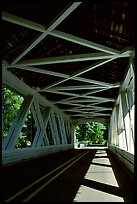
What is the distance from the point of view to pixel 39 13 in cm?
1229

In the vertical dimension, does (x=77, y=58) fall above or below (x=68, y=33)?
below

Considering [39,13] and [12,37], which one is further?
[12,37]

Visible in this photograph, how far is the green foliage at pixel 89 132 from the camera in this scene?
284 feet

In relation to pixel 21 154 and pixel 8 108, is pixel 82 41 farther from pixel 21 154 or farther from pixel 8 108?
pixel 8 108

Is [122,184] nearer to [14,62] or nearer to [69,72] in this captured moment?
[14,62]

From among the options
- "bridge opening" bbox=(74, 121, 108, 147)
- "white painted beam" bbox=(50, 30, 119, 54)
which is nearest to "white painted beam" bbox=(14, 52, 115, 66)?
"white painted beam" bbox=(50, 30, 119, 54)

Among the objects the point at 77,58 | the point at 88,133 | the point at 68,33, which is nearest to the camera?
the point at 68,33

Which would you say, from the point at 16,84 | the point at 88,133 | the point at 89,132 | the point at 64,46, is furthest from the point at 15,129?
the point at 88,133

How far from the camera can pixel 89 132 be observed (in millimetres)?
87812

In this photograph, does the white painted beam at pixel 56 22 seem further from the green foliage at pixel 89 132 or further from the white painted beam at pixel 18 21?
the green foliage at pixel 89 132

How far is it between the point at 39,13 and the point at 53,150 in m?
23.6

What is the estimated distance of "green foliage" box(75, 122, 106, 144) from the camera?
86438 mm

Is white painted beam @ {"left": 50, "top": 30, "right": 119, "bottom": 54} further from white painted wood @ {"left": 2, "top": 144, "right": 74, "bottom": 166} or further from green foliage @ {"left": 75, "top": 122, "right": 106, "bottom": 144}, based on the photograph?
green foliage @ {"left": 75, "top": 122, "right": 106, "bottom": 144}

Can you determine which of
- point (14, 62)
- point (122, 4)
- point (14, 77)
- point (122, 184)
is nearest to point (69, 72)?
point (14, 77)
